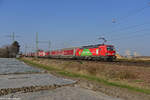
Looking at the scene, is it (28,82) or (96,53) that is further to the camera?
(96,53)

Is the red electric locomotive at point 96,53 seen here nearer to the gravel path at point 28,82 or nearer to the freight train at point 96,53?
the freight train at point 96,53

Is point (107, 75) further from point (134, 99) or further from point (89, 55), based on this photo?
point (89, 55)

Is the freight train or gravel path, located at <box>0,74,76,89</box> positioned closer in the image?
gravel path, located at <box>0,74,76,89</box>

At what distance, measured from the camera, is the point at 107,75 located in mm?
11562

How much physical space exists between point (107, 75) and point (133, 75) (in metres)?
1.92

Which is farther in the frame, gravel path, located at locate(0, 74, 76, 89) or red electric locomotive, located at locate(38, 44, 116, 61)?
red electric locomotive, located at locate(38, 44, 116, 61)

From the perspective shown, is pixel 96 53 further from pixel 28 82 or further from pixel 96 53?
pixel 28 82

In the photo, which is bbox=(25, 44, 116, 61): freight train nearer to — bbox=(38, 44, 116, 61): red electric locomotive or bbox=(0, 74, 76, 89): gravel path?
bbox=(38, 44, 116, 61): red electric locomotive

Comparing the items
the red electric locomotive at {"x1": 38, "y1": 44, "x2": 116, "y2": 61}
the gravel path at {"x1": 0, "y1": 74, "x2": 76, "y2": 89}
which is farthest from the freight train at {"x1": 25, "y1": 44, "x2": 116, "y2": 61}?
the gravel path at {"x1": 0, "y1": 74, "x2": 76, "y2": 89}

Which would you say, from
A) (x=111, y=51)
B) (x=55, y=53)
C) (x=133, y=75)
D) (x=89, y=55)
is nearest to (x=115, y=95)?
(x=133, y=75)

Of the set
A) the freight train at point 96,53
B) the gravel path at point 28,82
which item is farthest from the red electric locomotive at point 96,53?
the gravel path at point 28,82

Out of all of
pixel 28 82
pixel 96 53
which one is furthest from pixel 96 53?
pixel 28 82

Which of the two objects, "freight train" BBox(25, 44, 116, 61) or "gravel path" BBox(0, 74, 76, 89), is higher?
"freight train" BBox(25, 44, 116, 61)

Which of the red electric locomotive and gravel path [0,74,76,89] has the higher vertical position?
the red electric locomotive
